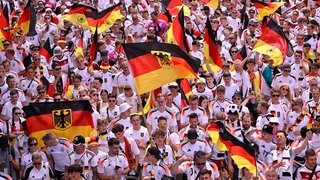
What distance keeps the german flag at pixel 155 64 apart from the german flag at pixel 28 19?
6761 millimetres

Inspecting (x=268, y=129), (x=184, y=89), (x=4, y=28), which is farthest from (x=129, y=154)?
(x=4, y=28)

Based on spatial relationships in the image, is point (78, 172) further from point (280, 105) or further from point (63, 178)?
point (280, 105)

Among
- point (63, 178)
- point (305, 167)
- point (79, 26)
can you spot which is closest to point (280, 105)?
point (305, 167)

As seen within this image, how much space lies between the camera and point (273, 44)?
18.9m

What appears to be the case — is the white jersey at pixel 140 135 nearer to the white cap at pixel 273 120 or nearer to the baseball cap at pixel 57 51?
the white cap at pixel 273 120

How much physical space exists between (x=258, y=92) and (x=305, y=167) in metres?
5.05

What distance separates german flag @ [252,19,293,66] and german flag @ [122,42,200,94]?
3479 mm

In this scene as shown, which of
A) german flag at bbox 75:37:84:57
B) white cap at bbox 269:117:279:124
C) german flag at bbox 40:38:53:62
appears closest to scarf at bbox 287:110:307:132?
white cap at bbox 269:117:279:124

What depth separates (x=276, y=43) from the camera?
19.0 metres

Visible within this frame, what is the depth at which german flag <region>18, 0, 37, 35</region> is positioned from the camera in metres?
21.8

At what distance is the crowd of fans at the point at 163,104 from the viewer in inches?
610

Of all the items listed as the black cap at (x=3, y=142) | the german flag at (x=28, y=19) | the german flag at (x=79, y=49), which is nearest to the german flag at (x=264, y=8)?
the german flag at (x=79, y=49)

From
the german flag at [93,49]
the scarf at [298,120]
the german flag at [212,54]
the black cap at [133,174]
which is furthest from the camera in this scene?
the german flag at [93,49]

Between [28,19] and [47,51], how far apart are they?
0.87m
